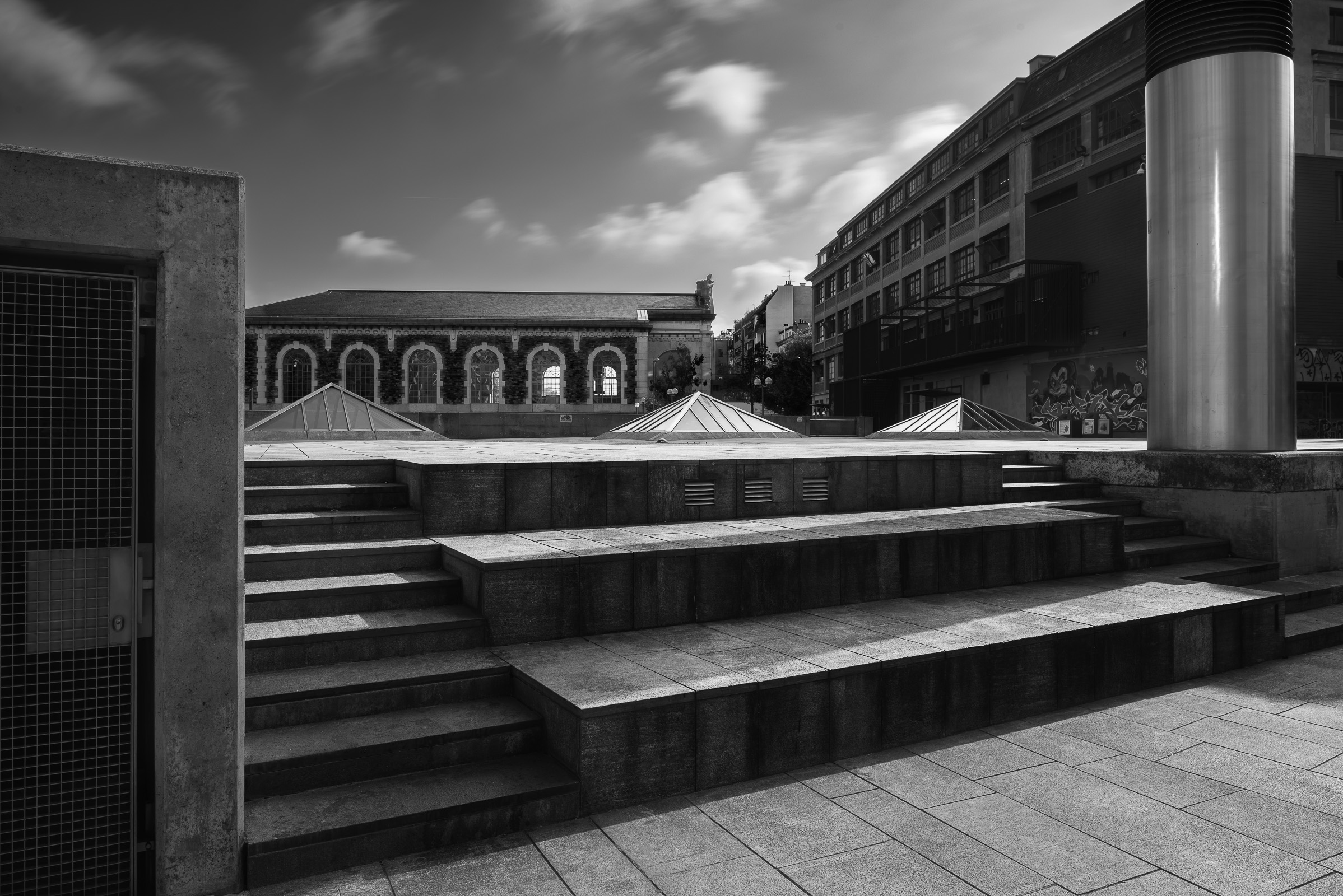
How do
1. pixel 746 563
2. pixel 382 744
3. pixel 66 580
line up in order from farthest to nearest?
pixel 746 563 < pixel 382 744 < pixel 66 580

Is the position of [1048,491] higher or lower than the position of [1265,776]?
higher

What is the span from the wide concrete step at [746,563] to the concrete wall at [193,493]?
1925 mm

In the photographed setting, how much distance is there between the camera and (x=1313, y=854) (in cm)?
351

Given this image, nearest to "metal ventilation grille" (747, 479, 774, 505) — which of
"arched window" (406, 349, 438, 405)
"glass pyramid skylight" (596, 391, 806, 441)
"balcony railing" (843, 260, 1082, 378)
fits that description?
"glass pyramid skylight" (596, 391, 806, 441)

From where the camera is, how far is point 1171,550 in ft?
26.3

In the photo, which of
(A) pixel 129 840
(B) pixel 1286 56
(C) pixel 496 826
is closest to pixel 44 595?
(A) pixel 129 840

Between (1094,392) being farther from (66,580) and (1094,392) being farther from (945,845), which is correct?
(66,580)

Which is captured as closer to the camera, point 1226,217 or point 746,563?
point 746,563

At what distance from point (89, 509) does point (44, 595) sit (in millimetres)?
346

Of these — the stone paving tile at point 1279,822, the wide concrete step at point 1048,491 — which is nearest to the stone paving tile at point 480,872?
the stone paving tile at point 1279,822

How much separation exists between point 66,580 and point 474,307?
207 feet

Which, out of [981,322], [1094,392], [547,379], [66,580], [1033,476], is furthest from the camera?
[547,379]

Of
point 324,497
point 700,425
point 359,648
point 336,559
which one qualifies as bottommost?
point 359,648

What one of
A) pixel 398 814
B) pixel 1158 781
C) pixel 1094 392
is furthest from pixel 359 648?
pixel 1094 392
